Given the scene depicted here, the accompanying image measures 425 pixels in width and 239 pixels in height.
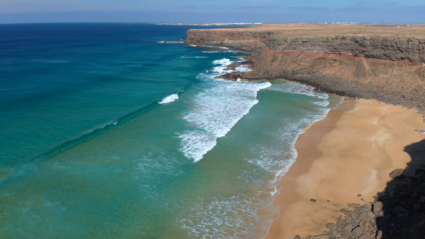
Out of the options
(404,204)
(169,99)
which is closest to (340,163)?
(404,204)

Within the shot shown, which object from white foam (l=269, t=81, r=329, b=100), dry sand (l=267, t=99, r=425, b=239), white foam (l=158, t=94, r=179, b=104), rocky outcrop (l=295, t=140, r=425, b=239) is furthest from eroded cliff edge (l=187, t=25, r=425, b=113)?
rocky outcrop (l=295, t=140, r=425, b=239)

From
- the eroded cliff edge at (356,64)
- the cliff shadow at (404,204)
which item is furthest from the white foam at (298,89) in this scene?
the cliff shadow at (404,204)

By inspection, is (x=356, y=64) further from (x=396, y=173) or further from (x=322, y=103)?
(x=396, y=173)

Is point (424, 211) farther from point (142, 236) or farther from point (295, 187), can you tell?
→ point (142, 236)

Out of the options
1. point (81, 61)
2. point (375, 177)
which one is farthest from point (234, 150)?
point (81, 61)

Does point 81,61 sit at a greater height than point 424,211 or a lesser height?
greater
